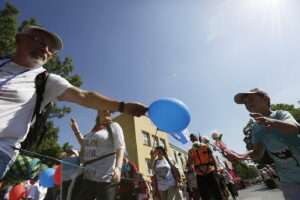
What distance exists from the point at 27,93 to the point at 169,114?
162 centimetres

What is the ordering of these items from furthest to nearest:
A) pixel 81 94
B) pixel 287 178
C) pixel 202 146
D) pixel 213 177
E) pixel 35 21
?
pixel 35 21, pixel 202 146, pixel 213 177, pixel 287 178, pixel 81 94

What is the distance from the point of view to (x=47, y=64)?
14336mm

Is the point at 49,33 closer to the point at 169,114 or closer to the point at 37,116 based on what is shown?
the point at 37,116

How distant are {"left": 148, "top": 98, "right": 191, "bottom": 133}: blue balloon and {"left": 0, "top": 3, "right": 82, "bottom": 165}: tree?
918cm

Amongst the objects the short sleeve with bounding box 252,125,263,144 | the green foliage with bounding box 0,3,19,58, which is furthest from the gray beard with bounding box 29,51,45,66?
the green foliage with bounding box 0,3,19,58

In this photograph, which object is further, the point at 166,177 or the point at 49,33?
the point at 166,177

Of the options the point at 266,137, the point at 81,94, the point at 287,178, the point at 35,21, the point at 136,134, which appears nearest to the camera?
the point at 81,94

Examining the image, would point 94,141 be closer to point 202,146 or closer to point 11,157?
point 11,157

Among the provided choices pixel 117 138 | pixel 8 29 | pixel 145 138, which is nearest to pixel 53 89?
pixel 117 138

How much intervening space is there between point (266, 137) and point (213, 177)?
2775 mm

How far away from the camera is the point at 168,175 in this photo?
15.0 feet

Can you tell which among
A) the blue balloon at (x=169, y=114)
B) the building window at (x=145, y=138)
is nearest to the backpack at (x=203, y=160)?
the blue balloon at (x=169, y=114)

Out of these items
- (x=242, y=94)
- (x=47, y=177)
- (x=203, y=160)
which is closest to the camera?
(x=242, y=94)

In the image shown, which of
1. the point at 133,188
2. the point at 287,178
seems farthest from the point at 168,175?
the point at 287,178
